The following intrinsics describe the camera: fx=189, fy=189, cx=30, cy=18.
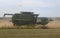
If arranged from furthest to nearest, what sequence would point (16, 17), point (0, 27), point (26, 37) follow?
point (16, 17)
point (0, 27)
point (26, 37)

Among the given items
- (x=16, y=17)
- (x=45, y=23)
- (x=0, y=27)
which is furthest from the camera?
(x=16, y=17)

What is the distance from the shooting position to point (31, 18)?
14055 mm

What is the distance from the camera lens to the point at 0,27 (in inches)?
381

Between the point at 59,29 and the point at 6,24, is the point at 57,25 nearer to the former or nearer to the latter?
the point at 59,29

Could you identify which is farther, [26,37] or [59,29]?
[59,29]

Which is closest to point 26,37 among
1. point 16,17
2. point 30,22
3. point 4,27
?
point 4,27

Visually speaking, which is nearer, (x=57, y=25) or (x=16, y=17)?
(x=57, y=25)

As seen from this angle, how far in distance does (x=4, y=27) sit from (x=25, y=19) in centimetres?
464

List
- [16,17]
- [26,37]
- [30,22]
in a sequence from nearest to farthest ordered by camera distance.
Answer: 1. [26,37]
2. [30,22]
3. [16,17]

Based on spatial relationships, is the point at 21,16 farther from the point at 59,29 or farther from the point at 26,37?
the point at 26,37

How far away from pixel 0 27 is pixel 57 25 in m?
3.04

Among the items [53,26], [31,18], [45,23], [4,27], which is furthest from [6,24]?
[31,18]

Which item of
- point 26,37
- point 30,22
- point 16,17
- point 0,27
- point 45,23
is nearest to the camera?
point 26,37

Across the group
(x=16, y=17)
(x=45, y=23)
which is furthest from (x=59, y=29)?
(x=16, y=17)
